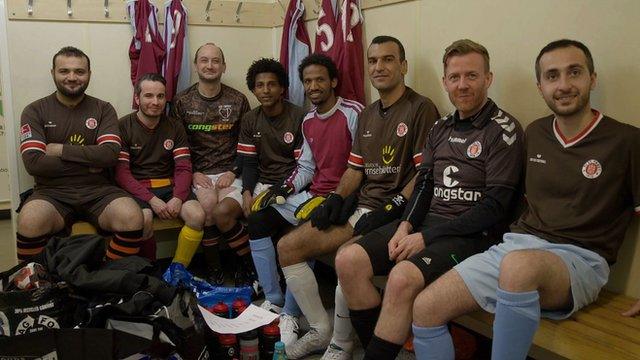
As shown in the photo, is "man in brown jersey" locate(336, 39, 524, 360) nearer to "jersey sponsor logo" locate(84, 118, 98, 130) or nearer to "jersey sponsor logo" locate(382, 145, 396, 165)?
"jersey sponsor logo" locate(382, 145, 396, 165)

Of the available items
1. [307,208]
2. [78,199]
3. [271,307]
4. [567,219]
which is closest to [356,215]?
[307,208]

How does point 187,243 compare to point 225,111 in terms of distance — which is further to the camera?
point 225,111

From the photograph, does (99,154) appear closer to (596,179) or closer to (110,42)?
(110,42)

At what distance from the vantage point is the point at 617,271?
1801 mm

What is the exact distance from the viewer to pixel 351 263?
6.15 feet

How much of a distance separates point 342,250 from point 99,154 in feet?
4.72

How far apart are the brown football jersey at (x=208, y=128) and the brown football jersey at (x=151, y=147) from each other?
135 mm

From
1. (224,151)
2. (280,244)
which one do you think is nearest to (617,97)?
(280,244)

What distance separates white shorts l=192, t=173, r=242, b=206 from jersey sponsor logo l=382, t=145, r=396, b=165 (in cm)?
94

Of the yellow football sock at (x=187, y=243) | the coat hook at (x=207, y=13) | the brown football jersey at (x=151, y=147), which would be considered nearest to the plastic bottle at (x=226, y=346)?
the yellow football sock at (x=187, y=243)

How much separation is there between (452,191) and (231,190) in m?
1.42

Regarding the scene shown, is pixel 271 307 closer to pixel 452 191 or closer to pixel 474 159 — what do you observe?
pixel 452 191

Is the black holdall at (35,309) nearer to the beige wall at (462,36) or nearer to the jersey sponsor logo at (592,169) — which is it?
the beige wall at (462,36)

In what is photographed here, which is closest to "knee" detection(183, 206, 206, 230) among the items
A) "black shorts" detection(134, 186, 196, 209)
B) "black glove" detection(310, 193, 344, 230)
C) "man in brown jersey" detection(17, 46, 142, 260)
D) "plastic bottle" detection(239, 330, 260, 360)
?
"black shorts" detection(134, 186, 196, 209)
